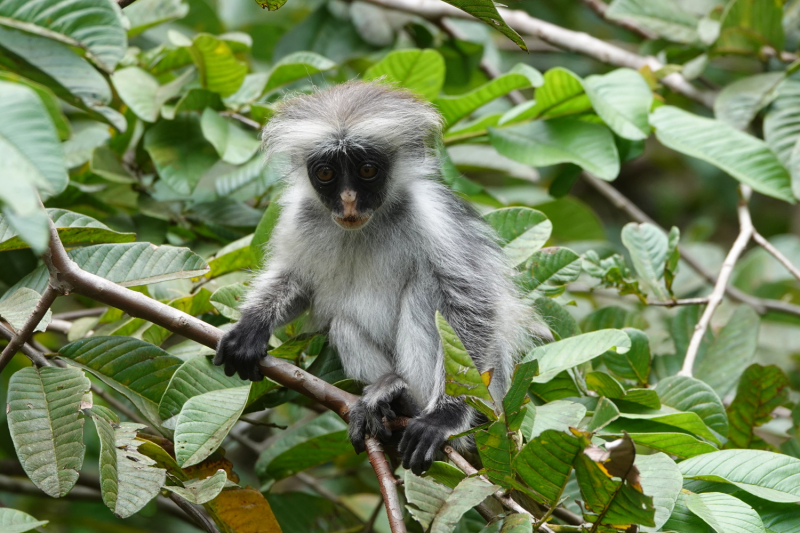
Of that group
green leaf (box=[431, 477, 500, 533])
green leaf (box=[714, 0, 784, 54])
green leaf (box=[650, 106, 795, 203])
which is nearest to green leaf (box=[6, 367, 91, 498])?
green leaf (box=[431, 477, 500, 533])

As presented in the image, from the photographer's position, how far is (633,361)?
3.63 m

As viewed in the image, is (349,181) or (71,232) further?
(349,181)

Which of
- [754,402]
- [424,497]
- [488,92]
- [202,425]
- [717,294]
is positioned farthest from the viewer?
[488,92]

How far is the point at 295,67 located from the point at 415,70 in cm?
74

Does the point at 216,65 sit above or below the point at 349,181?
above

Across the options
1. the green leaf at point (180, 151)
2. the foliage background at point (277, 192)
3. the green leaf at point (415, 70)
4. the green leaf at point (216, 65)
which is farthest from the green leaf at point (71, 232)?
the green leaf at point (415, 70)

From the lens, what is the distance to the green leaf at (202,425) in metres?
2.67

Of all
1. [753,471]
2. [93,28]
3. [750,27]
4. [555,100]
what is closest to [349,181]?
[93,28]

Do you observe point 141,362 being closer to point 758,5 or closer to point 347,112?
point 347,112

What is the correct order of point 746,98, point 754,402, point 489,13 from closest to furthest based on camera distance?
1. point 489,13
2. point 754,402
3. point 746,98

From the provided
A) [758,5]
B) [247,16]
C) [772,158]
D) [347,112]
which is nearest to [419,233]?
[347,112]

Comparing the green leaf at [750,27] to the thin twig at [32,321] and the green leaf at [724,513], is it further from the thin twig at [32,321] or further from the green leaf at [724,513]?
the thin twig at [32,321]

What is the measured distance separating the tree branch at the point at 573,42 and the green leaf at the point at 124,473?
3869 mm

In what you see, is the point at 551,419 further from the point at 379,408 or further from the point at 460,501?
the point at 379,408
